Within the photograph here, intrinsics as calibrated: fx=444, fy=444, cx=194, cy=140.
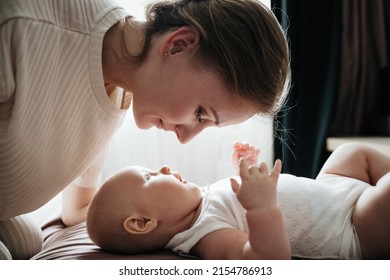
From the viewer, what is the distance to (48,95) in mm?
769

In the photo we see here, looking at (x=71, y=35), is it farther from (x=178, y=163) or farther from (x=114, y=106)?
(x=178, y=163)

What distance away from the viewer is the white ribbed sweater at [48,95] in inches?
27.2

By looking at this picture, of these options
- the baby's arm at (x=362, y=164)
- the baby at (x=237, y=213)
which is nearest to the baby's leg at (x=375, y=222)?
the baby at (x=237, y=213)

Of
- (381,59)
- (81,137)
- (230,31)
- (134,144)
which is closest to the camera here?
(230,31)

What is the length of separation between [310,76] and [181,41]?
2.32 feet

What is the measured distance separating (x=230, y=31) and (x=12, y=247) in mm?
608

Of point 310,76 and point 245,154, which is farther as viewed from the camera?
point 310,76


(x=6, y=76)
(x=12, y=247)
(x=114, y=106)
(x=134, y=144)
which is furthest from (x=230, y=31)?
(x=134, y=144)

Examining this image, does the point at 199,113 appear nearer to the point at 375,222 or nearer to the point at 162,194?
the point at 162,194

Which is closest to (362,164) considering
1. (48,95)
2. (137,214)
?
(137,214)

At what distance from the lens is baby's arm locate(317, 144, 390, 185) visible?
3.04 feet

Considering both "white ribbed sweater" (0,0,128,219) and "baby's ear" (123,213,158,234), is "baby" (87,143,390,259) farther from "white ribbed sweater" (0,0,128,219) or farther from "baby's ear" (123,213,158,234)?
"white ribbed sweater" (0,0,128,219)

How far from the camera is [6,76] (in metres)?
0.68

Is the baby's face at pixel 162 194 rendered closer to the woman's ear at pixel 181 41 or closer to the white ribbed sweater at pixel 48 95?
the white ribbed sweater at pixel 48 95
